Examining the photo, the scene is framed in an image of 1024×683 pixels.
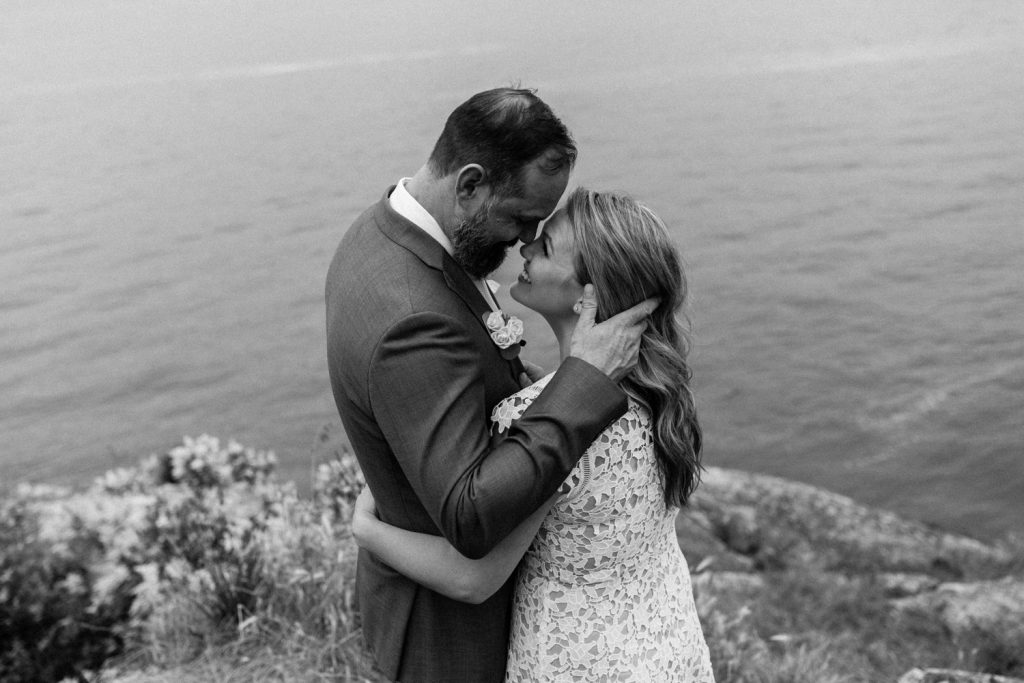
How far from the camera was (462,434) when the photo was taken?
2676 mm

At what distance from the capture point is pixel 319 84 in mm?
51250

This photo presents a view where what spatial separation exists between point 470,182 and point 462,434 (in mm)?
832

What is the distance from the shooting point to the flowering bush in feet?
16.6

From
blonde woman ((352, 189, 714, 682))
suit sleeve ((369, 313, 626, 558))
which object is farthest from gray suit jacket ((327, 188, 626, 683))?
blonde woman ((352, 189, 714, 682))

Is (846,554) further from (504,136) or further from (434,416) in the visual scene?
(434,416)

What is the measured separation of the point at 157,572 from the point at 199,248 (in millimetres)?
17603

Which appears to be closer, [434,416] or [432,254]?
[434,416]

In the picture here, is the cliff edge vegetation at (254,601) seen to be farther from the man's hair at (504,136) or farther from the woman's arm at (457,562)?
the man's hair at (504,136)

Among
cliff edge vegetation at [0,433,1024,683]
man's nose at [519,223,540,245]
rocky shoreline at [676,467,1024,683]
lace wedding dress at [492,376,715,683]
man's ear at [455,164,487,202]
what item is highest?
man's ear at [455,164,487,202]

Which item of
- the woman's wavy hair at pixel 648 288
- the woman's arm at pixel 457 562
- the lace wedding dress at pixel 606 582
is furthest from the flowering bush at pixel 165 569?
the woman's wavy hair at pixel 648 288

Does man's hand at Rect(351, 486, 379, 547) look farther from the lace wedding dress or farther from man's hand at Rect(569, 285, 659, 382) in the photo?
man's hand at Rect(569, 285, 659, 382)

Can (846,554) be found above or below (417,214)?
below

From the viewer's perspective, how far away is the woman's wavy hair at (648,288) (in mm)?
3100

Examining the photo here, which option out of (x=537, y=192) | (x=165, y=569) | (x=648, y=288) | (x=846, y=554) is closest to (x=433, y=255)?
(x=537, y=192)
